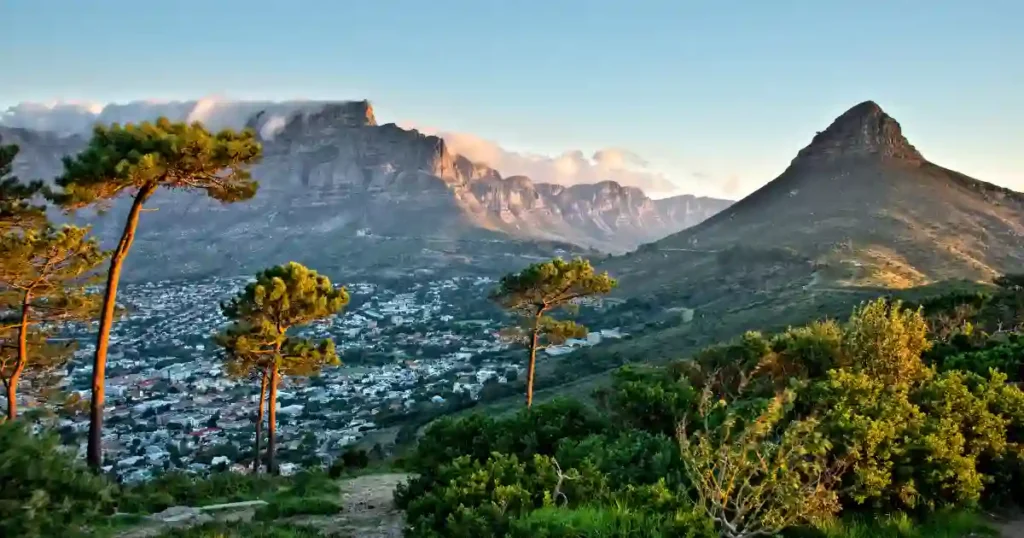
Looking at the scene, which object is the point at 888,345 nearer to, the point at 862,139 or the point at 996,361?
the point at 996,361

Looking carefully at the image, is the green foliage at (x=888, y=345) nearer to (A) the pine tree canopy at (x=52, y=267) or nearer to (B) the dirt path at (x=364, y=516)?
(B) the dirt path at (x=364, y=516)

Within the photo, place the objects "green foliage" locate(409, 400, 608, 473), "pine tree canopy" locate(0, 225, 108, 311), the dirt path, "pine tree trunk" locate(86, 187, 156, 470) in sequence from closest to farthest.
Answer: the dirt path
"green foliage" locate(409, 400, 608, 473)
"pine tree trunk" locate(86, 187, 156, 470)
"pine tree canopy" locate(0, 225, 108, 311)

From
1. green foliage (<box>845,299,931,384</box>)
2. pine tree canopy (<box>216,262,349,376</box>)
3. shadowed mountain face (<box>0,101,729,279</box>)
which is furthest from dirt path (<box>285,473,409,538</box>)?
shadowed mountain face (<box>0,101,729,279</box>)

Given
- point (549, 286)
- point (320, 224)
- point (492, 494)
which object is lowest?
point (492, 494)

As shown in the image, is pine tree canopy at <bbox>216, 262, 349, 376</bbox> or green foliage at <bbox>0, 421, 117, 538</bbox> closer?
green foliage at <bbox>0, 421, 117, 538</bbox>

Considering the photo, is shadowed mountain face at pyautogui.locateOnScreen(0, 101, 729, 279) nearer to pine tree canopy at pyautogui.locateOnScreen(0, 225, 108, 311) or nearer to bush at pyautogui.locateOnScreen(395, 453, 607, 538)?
pine tree canopy at pyautogui.locateOnScreen(0, 225, 108, 311)

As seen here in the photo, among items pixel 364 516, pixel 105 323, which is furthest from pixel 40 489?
pixel 105 323

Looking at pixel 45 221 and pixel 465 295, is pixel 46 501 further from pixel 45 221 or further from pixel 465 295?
pixel 465 295

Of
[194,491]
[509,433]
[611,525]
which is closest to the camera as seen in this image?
[611,525]
